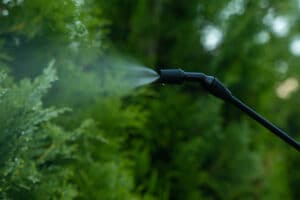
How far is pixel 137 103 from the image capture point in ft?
18.6

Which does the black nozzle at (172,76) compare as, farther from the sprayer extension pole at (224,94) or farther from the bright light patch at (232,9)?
the bright light patch at (232,9)

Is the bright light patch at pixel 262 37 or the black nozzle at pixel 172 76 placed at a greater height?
the bright light patch at pixel 262 37

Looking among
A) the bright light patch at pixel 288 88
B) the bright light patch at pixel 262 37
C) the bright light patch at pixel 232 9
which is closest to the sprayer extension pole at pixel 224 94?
the bright light patch at pixel 232 9

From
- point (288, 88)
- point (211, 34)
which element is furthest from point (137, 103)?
point (288, 88)

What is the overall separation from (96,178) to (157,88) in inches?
76.5

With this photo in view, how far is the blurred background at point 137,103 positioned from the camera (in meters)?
3.35

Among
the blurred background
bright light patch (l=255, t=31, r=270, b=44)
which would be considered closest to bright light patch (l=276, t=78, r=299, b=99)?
the blurred background

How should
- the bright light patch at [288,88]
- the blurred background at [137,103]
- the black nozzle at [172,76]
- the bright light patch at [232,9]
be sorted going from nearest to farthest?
the black nozzle at [172,76], the blurred background at [137,103], the bright light patch at [232,9], the bright light patch at [288,88]

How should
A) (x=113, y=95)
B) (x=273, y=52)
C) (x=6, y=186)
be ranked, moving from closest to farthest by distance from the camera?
(x=6, y=186) < (x=113, y=95) < (x=273, y=52)

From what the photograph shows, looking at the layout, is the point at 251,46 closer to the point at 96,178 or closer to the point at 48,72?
the point at 96,178

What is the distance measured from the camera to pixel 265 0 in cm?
703

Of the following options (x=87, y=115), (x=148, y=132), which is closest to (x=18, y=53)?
(x=87, y=115)

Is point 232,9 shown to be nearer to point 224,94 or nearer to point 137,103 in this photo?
point 137,103

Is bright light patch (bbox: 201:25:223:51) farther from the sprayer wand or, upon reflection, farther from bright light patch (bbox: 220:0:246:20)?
the sprayer wand
